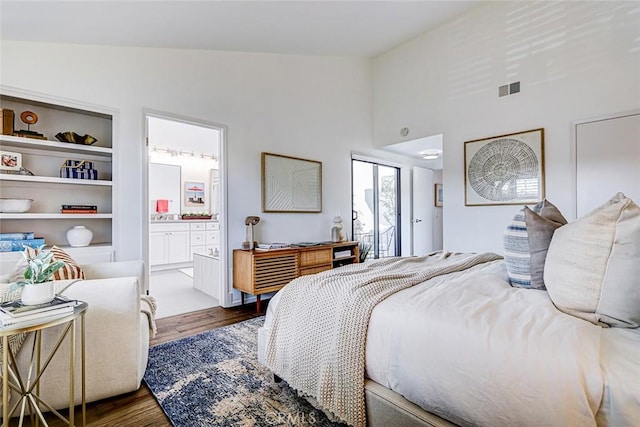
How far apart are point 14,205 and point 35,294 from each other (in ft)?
5.70

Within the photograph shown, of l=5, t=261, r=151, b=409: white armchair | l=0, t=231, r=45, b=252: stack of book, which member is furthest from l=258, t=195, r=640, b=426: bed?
l=0, t=231, r=45, b=252: stack of book

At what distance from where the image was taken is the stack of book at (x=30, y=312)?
118 cm

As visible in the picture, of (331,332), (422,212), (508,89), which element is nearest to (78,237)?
(331,332)

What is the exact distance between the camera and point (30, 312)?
123 cm

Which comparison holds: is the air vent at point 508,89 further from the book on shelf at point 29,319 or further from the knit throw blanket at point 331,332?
the book on shelf at point 29,319

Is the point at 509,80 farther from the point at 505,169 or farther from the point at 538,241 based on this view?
the point at 538,241

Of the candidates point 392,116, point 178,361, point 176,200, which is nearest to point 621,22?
point 392,116

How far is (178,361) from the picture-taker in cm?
216

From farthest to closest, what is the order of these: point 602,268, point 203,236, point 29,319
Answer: point 203,236 → point 29,319 → point 602,268

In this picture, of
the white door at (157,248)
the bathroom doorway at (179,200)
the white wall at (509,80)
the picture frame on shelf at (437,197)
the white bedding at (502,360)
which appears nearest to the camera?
the white bedding at (502,360)

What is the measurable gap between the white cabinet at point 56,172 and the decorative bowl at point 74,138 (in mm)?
57

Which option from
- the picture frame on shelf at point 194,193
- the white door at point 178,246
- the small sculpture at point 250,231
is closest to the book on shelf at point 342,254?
the small sculpture at point 250,231

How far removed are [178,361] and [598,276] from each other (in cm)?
236

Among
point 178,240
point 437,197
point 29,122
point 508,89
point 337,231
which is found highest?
point 508,89
